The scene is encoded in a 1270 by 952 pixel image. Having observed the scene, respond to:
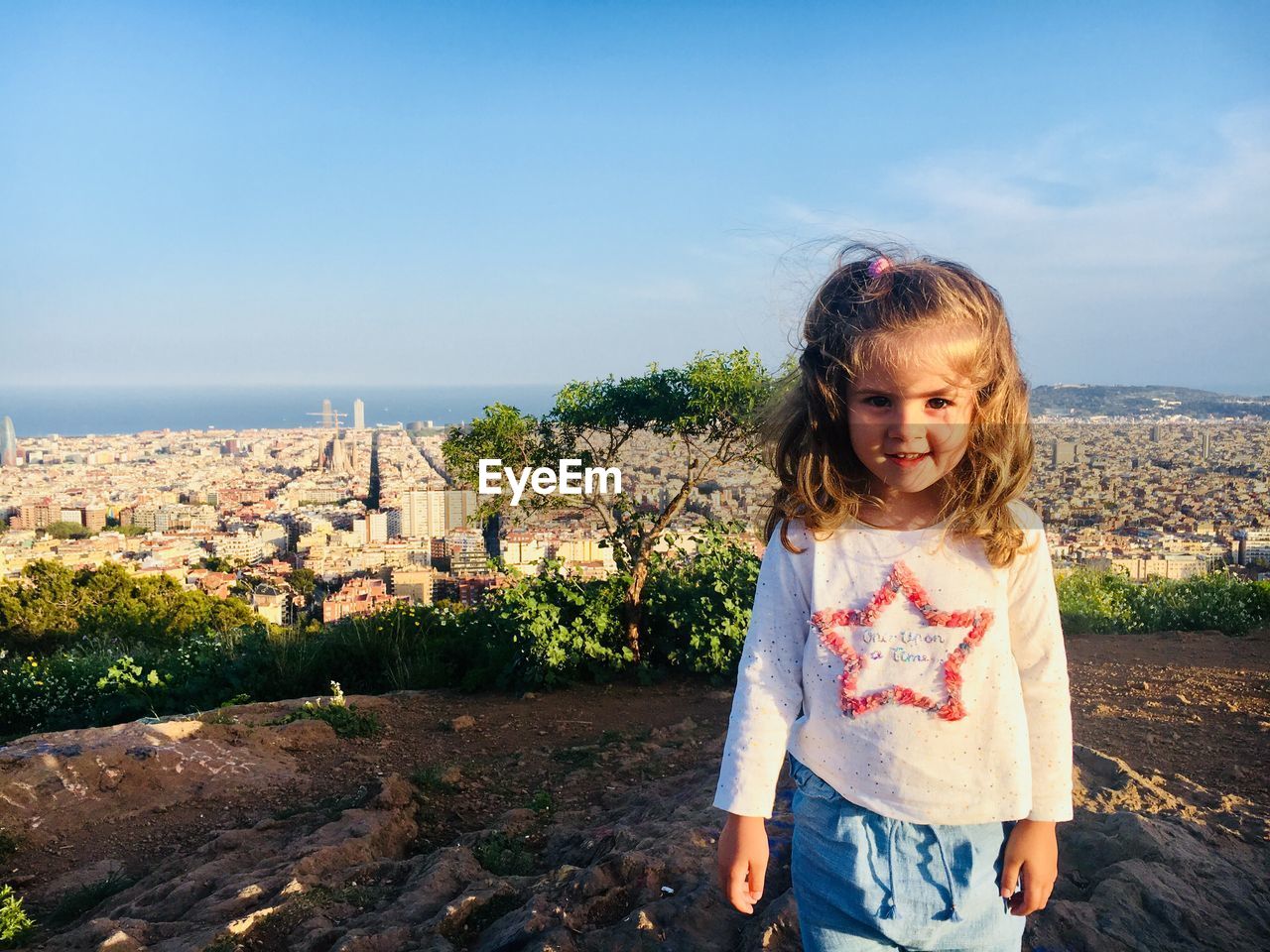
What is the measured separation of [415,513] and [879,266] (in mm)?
24619

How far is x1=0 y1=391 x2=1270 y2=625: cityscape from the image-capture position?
662cm

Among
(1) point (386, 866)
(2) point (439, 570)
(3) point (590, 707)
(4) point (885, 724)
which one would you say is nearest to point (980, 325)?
(4) point (885, 724)

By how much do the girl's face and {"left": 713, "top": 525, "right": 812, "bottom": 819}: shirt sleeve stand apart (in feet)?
0.63

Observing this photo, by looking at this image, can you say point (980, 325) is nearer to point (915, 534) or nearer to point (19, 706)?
point (915, 534)

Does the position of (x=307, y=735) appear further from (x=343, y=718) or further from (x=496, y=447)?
(x=496, y=447)

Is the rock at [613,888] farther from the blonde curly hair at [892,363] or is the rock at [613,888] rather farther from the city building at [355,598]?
the city building at [355,598]

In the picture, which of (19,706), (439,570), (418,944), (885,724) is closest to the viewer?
(885,724)

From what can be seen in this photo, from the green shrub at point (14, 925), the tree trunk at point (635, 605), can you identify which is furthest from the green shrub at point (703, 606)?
the green shrub at point (14, 925)

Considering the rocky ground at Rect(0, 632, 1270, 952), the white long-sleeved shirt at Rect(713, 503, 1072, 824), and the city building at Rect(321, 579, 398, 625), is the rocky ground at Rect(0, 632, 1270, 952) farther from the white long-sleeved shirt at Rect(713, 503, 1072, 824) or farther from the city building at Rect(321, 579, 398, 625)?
the city building at Rect(321, 579, 398, 625)

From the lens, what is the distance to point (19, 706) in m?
6.10

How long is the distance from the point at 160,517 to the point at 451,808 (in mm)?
32471

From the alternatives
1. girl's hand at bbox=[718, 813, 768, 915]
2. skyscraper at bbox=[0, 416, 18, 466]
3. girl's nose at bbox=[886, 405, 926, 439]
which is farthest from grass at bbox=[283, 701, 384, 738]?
skyscraper at bbox=[0, 416, 18, 466]

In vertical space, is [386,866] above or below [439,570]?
above

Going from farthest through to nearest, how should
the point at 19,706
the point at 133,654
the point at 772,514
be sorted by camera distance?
the point at 133,654
the point at 19,706
the point at 772,514
